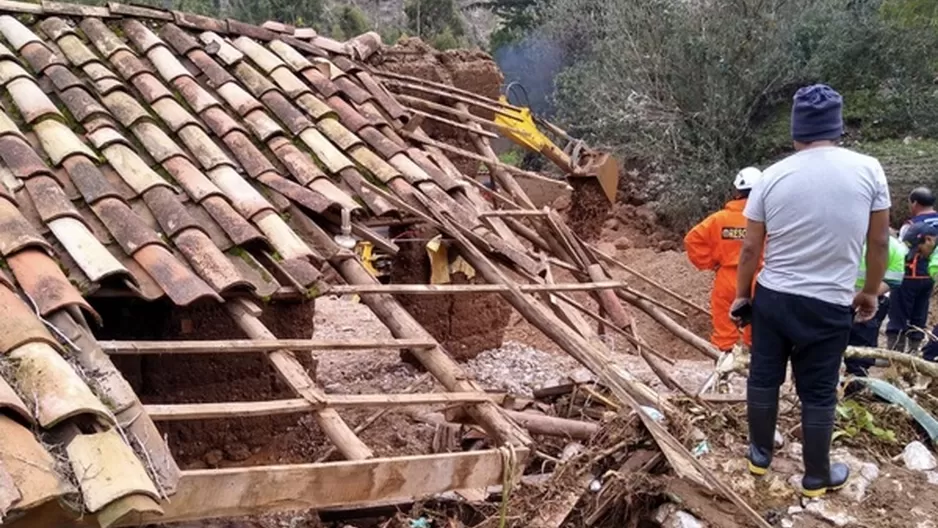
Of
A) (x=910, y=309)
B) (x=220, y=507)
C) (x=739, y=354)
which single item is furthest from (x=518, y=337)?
(x=220, y=507)

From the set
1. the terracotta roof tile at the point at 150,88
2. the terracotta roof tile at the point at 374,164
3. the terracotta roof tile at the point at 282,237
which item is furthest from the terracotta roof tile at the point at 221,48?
the terracotta roof tile at the point at 282,237

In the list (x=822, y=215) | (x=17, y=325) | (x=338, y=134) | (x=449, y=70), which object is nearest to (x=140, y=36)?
(x=338, y=134)

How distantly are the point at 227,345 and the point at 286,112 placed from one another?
2295 millimetres

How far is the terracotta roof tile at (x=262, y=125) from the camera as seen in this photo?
16.9 ft

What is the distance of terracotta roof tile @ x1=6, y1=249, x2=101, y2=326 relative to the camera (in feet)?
10.6

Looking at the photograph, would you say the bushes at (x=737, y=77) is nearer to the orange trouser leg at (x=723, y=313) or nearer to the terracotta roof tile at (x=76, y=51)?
the orange trouser leg at (x=723, y=313)

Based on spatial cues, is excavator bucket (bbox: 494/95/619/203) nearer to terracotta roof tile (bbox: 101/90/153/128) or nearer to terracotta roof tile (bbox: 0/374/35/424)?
terracotta roof tile (bbox: 101/90/153/128)

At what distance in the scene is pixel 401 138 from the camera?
5.93m

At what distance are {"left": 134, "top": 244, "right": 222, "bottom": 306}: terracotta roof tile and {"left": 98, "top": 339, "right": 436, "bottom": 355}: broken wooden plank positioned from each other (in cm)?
19

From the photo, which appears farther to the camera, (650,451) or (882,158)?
(882,158)

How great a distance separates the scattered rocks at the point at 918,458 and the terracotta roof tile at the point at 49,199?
13.7ft

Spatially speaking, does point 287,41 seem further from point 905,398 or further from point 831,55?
point 831,55

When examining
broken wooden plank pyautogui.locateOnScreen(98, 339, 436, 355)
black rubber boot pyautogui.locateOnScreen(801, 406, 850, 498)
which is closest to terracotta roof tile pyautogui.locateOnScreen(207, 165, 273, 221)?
broken wooden plank pyautogui.locateOnScreen(98, 339, 436, 355)

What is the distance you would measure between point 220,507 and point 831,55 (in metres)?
15.8
